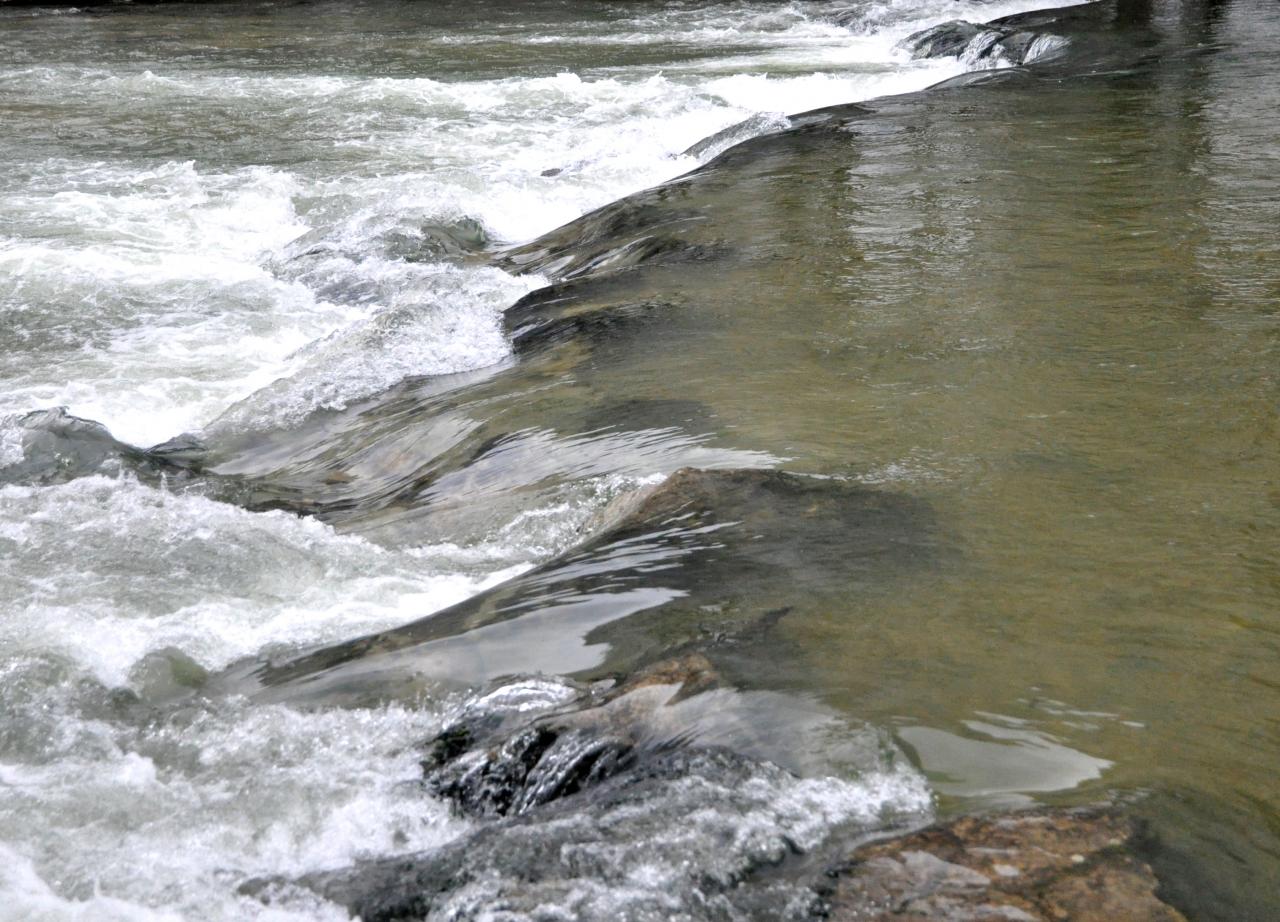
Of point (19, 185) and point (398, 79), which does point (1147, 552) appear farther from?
point (398, 79)

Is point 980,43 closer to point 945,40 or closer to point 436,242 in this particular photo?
point 945,40

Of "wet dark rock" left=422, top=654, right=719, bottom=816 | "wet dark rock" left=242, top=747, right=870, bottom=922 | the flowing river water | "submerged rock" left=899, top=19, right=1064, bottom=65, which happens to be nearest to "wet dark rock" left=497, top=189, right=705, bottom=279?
the flowing river water

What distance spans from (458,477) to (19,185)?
8.83 metres

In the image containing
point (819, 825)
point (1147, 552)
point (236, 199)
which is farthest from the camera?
point (236, 199)

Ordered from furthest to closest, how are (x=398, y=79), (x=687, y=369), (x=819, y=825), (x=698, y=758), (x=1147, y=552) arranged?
(x=398, y=79)
(x=687, y=369)
(x=1147, y=552)
(x=698, y=758)
(x=819, y=825)

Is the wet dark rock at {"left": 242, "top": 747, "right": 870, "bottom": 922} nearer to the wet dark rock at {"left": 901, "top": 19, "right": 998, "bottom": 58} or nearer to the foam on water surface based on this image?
the foam on water surface

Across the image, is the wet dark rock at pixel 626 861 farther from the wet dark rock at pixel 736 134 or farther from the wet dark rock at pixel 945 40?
the wet dark rock at pixel 945 40

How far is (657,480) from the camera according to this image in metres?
4.95

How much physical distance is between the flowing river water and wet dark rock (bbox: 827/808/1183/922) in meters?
0.10

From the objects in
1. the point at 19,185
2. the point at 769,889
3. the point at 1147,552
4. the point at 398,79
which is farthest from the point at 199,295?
the point at 398,79

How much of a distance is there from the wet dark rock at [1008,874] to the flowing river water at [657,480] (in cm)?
10

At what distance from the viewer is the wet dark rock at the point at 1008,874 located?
2564 millimetres

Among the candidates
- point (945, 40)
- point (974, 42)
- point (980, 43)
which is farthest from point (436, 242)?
point (945, 40)

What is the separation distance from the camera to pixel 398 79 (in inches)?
719
